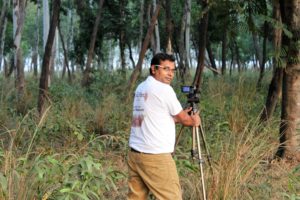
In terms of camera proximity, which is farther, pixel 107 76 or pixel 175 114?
pixel 107 76

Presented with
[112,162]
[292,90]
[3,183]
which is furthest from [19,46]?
[3,183]

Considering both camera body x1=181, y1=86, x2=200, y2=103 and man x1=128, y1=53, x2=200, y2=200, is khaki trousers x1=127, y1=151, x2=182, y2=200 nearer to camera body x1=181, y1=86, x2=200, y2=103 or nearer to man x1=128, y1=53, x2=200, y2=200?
man x1=128, y1=53, x2=200, y2=200

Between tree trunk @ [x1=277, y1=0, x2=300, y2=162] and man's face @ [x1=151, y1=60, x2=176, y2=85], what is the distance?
2.90m

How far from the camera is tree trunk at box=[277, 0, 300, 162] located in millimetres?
6594

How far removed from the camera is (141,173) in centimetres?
424

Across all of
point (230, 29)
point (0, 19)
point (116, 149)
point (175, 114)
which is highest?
point (0, 19)

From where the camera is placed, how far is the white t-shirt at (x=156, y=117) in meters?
4.10

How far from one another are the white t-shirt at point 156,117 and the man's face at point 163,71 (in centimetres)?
6

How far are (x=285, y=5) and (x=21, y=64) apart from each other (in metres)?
8.33

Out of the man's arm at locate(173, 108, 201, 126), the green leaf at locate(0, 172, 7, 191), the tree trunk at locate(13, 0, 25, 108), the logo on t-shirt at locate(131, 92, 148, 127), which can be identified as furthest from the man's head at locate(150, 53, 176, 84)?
the tree trunk at locate(13, 0, 25, 108)

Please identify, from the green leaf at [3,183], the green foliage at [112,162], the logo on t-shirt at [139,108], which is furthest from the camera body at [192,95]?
the green leaf at [3,183]

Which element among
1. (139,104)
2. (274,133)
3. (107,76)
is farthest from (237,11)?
(107,76)

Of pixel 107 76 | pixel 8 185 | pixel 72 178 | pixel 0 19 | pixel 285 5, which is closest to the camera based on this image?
pixel 8 185

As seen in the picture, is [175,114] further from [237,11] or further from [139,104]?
[237,11]
